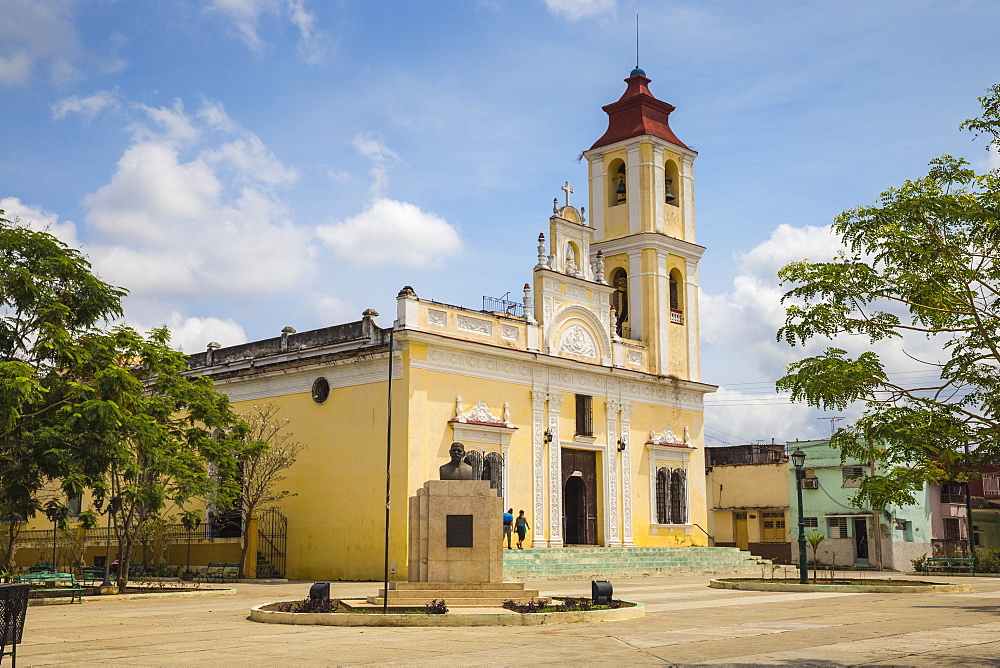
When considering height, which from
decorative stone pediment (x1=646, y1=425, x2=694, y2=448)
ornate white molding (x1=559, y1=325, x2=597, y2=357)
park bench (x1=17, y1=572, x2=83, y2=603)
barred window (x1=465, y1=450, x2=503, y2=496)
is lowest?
park bench (x1=17, y1=572, x2=83, y2=603)

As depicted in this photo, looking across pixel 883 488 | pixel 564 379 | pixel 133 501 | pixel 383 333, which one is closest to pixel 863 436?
pixel 883 488

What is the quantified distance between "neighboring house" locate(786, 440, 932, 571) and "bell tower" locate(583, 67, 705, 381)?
25.3ft

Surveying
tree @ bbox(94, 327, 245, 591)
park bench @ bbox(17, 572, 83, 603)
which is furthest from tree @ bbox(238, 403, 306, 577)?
park bench @ bbox(17, 572, 83, 603)

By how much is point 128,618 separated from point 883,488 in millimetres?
11874

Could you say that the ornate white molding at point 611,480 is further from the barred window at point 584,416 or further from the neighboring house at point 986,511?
the neighboring house at point 986,511

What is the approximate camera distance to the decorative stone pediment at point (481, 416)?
30.6m

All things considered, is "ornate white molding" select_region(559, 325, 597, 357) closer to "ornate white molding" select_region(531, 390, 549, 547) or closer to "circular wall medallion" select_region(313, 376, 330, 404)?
"ornate white molding" select_region(531, 390, 549, 547)

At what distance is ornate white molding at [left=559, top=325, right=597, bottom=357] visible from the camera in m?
34.5

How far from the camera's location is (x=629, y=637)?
42.8ft

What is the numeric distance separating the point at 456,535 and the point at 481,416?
523 inches

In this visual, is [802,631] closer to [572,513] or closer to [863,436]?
[863,436]

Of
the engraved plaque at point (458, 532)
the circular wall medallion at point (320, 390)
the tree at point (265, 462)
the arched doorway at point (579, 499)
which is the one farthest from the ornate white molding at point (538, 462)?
the engraved plaque at point (458, 532)

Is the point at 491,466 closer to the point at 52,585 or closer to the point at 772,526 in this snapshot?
the point at 52,585

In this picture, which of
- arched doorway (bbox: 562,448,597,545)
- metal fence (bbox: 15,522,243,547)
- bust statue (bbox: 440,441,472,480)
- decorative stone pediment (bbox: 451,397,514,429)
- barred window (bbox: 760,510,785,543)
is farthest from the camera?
barred window (bbox: 760,510,785,543)
